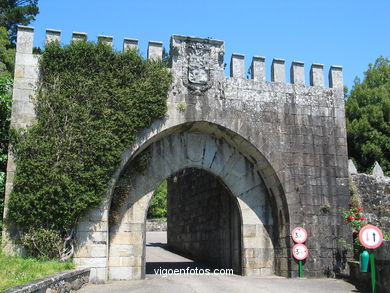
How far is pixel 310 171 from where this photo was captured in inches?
427

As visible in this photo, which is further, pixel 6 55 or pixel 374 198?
pixel 6 55

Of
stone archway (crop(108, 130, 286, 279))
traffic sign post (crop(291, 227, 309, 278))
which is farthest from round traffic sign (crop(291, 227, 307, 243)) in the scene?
stone archway (crop(108, 130, 286, 279))

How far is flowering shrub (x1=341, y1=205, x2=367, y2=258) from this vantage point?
10249 millimetres

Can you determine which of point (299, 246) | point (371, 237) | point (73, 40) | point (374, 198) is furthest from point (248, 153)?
point (73, 40)

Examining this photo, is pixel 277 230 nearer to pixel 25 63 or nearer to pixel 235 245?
pixel 235 245

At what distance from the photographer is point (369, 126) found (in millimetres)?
20328

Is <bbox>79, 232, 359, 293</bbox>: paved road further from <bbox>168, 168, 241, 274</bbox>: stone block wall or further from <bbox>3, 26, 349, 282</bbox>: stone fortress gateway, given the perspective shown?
<bbox>168, 168, 241, 274</bbox>: stone block wall

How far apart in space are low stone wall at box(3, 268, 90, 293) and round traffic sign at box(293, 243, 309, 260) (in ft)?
15.2

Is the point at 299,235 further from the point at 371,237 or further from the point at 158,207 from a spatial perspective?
the point at 158,207

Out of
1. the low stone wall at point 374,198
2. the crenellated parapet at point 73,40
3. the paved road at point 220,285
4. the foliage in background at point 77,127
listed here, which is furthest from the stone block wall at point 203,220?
the crenellated parapet at point 73,40

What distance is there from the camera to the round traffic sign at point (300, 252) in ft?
33.7

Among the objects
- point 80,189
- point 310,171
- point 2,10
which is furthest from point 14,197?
point 2,10

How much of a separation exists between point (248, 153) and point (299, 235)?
232cm

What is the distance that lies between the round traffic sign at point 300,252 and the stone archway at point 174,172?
0.72 metres
